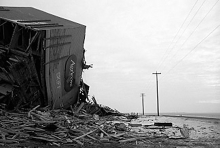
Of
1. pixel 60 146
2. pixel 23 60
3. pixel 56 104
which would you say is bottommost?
pixel 60 146

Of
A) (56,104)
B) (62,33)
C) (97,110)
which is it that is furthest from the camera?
(97,110)

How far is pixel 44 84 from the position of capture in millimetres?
14547

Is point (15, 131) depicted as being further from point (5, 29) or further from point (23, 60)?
point (5, 29)

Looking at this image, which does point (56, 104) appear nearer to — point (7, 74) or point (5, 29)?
point (7, 74)

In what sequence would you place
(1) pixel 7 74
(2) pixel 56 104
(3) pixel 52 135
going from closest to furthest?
1. (3) pixel 52 135
2. (1) pixel 7 74
3. (2) pixel 56 104

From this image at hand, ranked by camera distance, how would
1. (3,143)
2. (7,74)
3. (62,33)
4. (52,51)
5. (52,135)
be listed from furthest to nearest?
(62,33)
(52,51)
(7,74)
(52,135)
(3,143)

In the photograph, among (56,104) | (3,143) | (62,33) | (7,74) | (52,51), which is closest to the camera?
(3,143)

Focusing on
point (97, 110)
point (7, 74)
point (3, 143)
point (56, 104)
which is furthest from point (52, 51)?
point (97, 110)

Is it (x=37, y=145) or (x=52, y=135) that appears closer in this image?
(x=37, y=145)

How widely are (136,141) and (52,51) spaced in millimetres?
8755

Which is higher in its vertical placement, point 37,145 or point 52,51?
point 52,51

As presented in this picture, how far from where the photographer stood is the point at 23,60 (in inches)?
542

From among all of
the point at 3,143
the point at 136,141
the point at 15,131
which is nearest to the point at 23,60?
the point at 15,131

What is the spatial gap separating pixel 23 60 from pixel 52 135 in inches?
271
